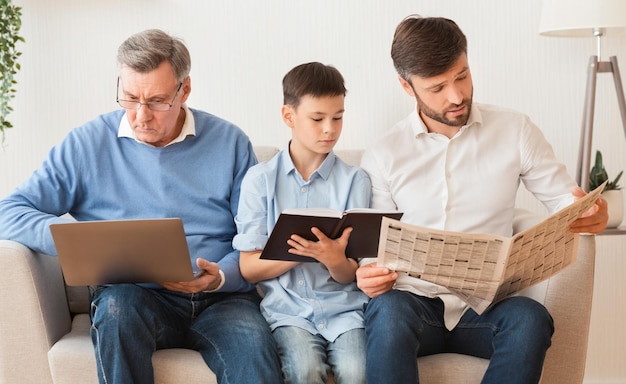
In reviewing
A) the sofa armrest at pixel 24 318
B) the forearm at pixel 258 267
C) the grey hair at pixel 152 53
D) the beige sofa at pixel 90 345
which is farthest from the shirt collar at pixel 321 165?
the sofa armrest at pixel 24 318

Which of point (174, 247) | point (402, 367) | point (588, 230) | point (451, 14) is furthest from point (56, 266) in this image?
point (451, 14)

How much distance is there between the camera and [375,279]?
177cm

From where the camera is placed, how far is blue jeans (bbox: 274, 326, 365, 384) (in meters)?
1.73

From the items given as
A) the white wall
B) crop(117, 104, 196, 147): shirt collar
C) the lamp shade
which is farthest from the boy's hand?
the lamp shade

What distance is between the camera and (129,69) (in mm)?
1996

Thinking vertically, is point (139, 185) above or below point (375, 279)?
above

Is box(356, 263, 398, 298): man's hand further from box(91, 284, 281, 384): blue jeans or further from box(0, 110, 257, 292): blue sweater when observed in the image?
box(0, 110, 257, 292): blue sweater

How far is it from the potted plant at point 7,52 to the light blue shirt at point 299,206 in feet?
3.12

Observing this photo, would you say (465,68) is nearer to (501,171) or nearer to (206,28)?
(501,171)

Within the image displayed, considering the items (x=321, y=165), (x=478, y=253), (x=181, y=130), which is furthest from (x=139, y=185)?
(x=478, y=253)

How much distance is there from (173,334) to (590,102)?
150 cm

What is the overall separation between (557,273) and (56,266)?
47.6 inches

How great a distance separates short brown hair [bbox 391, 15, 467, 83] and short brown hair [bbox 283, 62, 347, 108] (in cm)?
17

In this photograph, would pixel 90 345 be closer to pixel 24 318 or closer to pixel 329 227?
pixel 24 318
